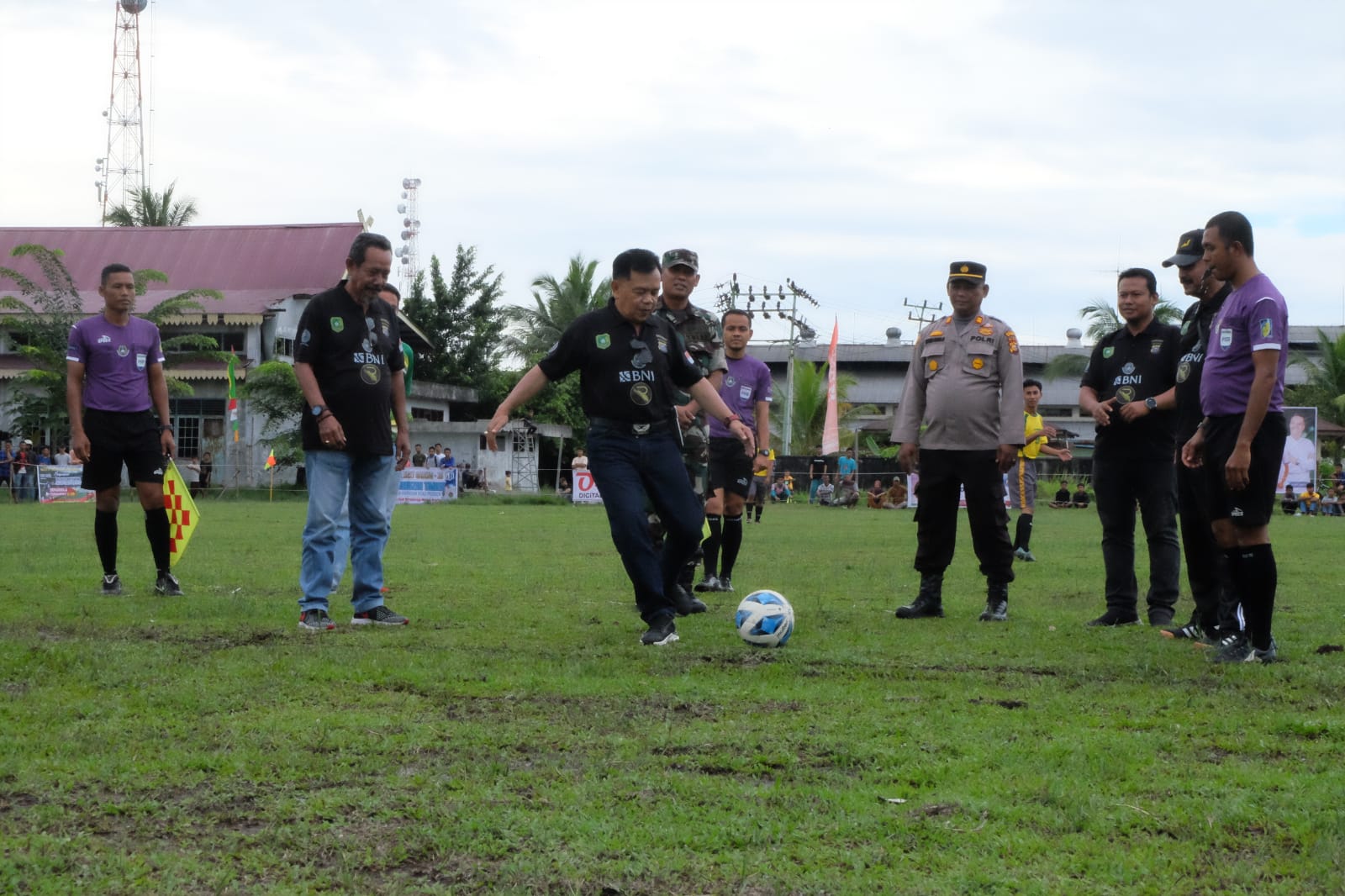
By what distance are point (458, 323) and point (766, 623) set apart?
46.2m

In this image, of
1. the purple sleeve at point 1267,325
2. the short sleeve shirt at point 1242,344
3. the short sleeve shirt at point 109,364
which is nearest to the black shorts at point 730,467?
the short sleeve shirt at point 109,364

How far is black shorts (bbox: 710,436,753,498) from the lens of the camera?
957cm

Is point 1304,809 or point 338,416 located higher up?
point 338,416

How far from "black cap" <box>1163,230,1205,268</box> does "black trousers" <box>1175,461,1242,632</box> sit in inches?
39.7

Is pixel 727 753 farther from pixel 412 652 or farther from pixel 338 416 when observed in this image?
pixel 338 416

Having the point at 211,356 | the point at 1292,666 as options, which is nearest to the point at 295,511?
the point at 211,356

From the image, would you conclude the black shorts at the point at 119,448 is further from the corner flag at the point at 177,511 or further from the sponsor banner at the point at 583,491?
the sponsor banner at the point at 583,491

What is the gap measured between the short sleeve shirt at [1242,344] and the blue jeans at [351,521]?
4.19 m

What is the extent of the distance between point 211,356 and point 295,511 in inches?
638

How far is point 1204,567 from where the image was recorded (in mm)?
7031

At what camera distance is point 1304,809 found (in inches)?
136

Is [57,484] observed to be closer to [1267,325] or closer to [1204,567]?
[1204,567]

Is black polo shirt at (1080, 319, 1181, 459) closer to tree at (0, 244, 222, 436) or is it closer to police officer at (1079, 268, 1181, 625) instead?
police officer at (1079, 268, 1181, 625)

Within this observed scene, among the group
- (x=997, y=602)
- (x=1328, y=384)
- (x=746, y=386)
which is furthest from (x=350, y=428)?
(x=1328, y=384)
